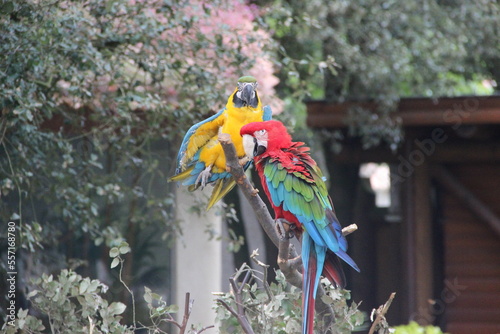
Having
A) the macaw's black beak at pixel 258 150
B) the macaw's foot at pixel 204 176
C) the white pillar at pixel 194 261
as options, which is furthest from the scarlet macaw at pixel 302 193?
the white pillar at pixel 194 261

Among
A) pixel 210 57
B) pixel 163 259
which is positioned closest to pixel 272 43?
pixel 210 57

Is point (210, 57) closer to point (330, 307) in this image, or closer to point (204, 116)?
point (204, 116)

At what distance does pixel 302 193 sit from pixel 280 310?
336 mm

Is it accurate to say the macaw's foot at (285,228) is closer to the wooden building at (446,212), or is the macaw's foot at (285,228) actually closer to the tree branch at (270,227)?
the tree branch at (270,227)

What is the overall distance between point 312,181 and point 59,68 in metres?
1.17

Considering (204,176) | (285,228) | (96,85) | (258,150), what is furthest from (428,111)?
(258,150)

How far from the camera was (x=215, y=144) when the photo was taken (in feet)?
7.78

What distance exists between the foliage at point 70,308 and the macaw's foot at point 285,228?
18.3 inches

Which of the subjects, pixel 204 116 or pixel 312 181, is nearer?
pixel 312 181

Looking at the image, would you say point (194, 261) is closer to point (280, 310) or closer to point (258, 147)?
point (280, 310)

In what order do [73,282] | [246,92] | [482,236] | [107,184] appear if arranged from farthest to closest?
[482,236]
[107,184]
[246,92]
[73,282]

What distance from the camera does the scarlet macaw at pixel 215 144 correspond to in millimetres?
2338

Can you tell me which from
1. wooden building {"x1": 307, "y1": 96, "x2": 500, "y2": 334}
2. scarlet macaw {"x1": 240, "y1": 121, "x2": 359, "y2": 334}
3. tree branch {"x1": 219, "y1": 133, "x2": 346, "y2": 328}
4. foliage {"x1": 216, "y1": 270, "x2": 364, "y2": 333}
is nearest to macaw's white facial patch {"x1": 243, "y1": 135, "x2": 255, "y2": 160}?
scarlet macaw {"x1": 240, "y1": 121, "x2": 359, "y2": 334}

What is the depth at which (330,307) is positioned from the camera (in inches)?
70.9
